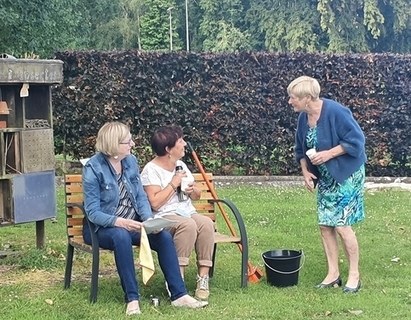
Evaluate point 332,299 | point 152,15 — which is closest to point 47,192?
point 332,299

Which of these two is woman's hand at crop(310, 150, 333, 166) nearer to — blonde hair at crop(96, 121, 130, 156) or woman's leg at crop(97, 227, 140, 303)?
blonde hair at crop(96, 121, 130, 156)

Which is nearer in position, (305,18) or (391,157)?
(391,157)

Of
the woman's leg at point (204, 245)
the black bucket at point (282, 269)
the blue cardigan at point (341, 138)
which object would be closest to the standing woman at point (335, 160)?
the blue cardigan at point (341, 138)

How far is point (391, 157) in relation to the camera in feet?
37.8

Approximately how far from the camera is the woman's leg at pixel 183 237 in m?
4.92

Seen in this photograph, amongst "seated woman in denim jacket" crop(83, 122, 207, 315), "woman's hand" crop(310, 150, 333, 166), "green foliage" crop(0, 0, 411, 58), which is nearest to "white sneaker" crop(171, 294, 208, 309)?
"seated woman in denim jacket" crop(83, 122, 207, 315)

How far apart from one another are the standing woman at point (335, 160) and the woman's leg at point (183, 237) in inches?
40.1

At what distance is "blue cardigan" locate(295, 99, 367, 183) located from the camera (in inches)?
200

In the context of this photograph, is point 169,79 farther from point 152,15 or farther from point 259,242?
point 152,15

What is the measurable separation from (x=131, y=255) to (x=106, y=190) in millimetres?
513

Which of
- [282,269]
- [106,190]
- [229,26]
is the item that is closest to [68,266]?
[106,190]

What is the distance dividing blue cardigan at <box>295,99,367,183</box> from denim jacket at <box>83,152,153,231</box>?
4.59 feet

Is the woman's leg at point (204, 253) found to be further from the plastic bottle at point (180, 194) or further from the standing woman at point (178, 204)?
the plastic bottle at point (180, 194)

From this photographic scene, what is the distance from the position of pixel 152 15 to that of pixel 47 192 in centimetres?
4159
